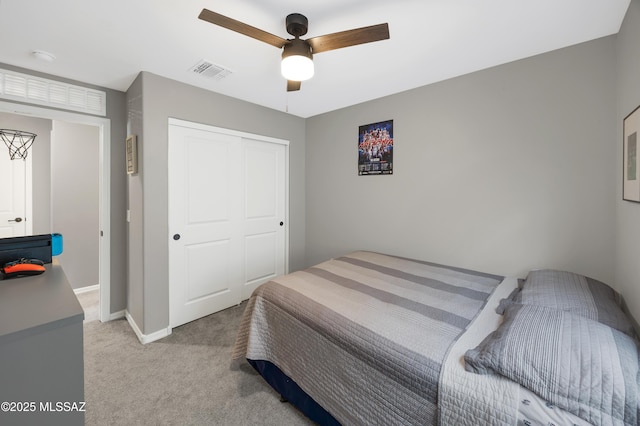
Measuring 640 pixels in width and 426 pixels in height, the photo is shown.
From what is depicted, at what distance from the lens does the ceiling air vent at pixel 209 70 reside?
2086 millimetres

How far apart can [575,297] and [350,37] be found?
72.3 inches

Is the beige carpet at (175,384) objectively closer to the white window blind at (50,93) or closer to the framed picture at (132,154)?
the framed picture at (132,154)

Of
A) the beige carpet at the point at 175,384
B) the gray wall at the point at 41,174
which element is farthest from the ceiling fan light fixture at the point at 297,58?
the gray wall at the point at 41,174

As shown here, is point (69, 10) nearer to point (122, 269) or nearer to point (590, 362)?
point (122, 269)

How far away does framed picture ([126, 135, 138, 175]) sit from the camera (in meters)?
2.34

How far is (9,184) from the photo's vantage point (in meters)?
3.03

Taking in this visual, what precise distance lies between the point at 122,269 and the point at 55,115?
1.54m

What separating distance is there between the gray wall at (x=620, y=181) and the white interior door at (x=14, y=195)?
5388 mm

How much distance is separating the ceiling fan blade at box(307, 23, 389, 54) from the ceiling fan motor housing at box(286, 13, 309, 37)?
0.37 feet

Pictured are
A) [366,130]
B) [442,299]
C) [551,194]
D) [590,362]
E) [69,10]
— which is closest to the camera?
[590,362]

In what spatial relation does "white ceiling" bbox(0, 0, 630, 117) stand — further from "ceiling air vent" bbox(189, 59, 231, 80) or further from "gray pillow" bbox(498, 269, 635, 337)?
"gray pillow" bbox(498, 269, 635, 337)

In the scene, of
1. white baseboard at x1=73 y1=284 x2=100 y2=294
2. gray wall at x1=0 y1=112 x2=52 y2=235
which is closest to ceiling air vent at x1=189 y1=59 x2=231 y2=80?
gray wall at x1=0 y1=112 x2=52 y2=235

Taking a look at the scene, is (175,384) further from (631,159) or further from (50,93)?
(631,159)

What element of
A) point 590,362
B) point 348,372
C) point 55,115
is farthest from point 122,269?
point 590,362
